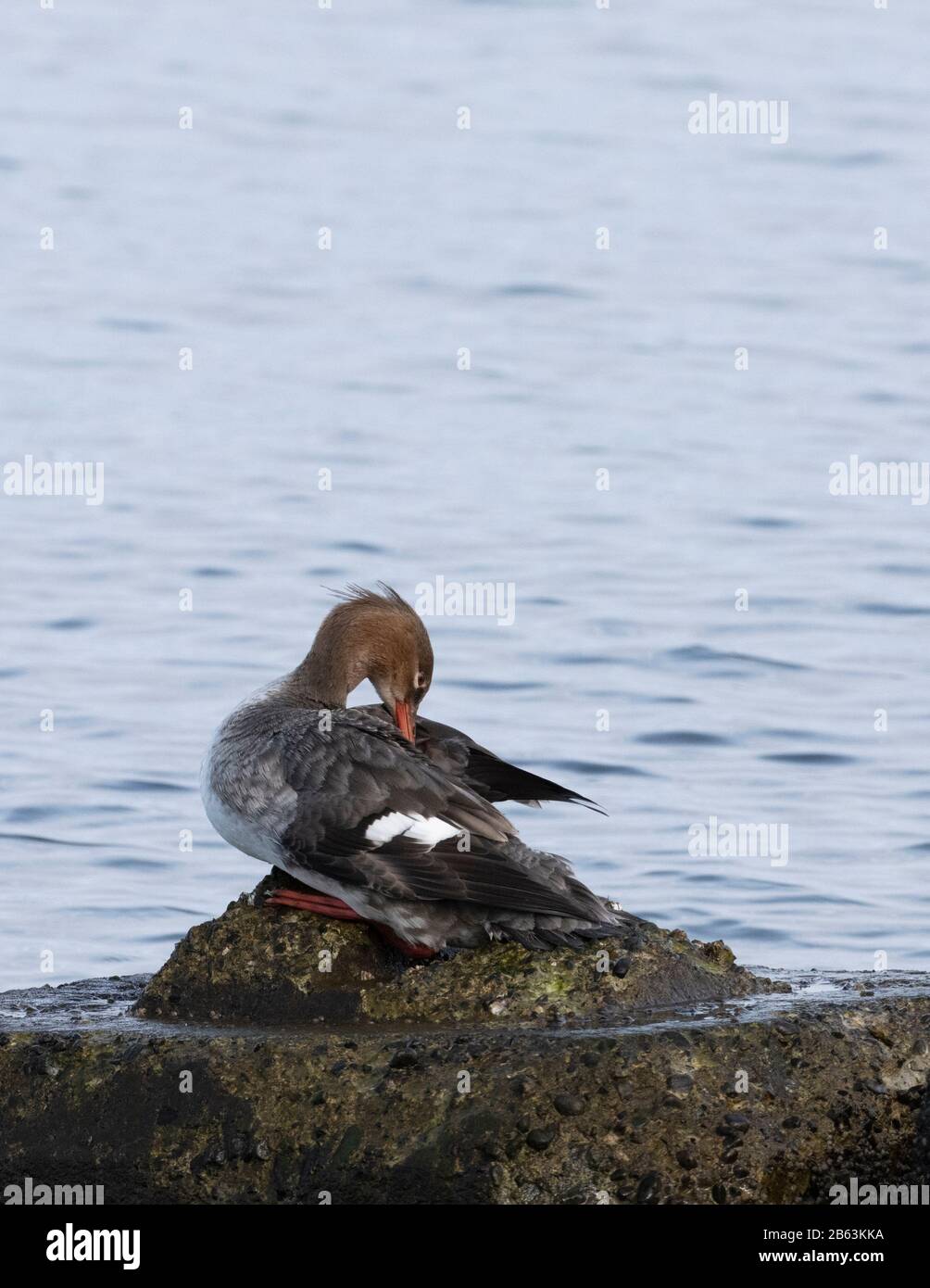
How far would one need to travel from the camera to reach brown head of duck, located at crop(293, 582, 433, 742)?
7.75m

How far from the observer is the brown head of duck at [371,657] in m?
7.75

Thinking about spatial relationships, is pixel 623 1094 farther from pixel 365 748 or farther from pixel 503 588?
pixel 503 588

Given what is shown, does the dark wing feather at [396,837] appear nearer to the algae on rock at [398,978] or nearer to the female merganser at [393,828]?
the female merganser at [393,828]

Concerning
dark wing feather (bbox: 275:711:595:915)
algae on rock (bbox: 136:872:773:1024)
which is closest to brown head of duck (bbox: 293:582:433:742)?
dark wing feather (bbox: 275:711:595:915)

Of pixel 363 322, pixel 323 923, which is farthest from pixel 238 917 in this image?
pixel 363 322

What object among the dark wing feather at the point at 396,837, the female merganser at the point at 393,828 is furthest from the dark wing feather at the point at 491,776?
the dark wing feather at the point at 396,837

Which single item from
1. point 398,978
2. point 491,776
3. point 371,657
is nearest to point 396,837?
point 398,978

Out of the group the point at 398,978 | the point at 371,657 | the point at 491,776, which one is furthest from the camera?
the point at 371,657

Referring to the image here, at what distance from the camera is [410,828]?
22.3 feet

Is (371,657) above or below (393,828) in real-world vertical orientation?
above

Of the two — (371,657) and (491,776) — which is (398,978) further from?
(371,657)

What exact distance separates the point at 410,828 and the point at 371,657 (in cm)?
108

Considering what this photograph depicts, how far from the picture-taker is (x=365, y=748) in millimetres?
7074
